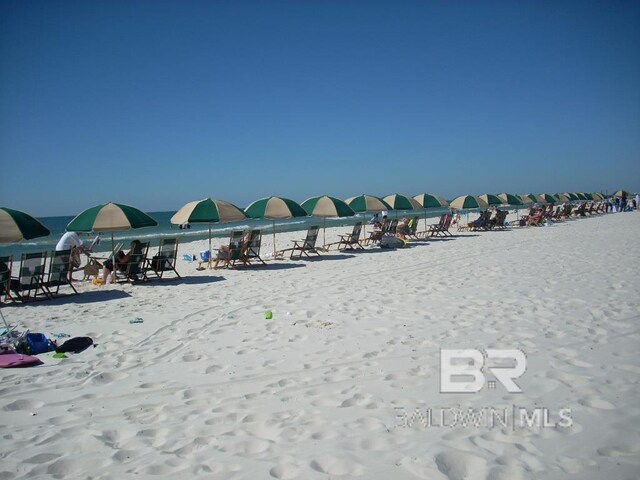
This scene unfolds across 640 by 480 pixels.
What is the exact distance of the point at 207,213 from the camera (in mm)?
10164

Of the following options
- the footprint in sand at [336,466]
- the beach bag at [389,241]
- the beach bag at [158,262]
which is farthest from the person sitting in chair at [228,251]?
the footprint in sand at [336,466]

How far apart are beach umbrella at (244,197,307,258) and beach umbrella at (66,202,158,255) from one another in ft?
10.5

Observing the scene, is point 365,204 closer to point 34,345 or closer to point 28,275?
point 28,275

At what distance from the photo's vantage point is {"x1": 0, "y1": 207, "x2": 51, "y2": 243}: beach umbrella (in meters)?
6.82

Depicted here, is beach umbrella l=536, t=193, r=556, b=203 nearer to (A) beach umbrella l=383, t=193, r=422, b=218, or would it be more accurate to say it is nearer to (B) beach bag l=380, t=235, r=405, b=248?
(A) beach umbrella l=383, t=193, r=422, b=218

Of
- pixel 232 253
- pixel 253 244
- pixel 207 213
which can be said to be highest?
pixel 207 213

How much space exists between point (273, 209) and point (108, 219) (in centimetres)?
424

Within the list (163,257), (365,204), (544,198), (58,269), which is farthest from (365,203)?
(544,198)

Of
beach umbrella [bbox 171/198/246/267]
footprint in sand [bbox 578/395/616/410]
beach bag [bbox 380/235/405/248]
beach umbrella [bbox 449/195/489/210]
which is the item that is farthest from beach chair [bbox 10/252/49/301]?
beach umbrella [bbox 449/195/489/210]

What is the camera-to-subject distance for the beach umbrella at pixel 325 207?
12.6 m

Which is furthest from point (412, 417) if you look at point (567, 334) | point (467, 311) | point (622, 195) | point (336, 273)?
point (622, 195)

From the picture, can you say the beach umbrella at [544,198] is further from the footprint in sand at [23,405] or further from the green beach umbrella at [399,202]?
the footprint in sand at [23,405]

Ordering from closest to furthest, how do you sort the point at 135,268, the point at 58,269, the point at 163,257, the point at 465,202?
the point at 58,269 < the point at 135,268 < the point at 163,257 < the point at 465,202

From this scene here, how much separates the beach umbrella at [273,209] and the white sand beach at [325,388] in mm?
4792
